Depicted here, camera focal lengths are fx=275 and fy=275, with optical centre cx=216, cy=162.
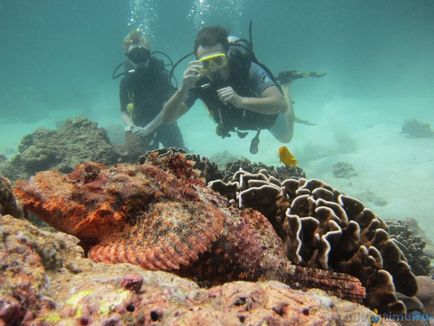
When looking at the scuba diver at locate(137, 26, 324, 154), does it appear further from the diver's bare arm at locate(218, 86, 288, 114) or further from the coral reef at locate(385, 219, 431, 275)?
the coral reef at locate(385, 219, 431, 275)

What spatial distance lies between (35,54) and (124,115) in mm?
87118

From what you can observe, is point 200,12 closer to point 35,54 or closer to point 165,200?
point 35,54

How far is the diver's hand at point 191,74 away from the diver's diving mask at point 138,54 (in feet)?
11.5

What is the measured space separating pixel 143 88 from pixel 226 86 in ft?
14.5

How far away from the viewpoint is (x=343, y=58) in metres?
79.2

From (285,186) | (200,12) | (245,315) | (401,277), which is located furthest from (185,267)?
(200,12)

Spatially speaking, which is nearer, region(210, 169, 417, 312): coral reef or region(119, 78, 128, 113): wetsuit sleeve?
region(210, 169, 417, 312): coral reef

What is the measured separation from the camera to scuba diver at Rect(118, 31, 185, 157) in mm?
11008

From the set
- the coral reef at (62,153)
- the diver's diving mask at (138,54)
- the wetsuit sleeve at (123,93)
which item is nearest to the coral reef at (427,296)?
the coral reef at (62,153)

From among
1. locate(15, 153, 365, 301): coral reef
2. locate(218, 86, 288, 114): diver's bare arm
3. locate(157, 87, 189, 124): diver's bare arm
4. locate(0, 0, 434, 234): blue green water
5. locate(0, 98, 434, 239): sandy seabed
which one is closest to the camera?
locate(15, 153, 365, 301): coral reef

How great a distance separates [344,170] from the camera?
54.0ft

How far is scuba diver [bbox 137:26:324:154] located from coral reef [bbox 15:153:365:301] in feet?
18.7

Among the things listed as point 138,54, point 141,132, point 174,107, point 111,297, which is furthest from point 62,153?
point 111,297

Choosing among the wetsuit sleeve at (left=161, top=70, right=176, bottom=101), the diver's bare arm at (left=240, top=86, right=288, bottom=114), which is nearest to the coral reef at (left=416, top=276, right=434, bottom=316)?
the diver's bare arm at (left=240, top=86, right=288, bottom=114)
